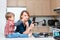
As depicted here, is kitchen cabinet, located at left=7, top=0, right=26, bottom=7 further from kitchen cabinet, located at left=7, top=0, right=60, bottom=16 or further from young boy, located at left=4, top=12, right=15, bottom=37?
young boy, located at left=4, top=12, right=15, bottom=37

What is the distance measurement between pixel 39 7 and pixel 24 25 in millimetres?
2703

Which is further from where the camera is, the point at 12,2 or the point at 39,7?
the point at 39,7

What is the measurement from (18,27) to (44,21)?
289 cm

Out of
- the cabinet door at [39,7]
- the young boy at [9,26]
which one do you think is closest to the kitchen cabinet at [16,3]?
the cabinet door at [39,7]

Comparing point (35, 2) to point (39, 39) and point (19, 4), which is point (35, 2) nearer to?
point (19, 4)

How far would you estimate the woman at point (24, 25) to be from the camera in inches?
58.6

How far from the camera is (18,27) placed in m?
1.54

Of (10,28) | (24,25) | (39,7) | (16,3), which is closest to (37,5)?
(39,7)

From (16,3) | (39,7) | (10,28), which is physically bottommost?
(10,28)

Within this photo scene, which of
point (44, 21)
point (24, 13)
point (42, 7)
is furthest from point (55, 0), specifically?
point (24, 13)

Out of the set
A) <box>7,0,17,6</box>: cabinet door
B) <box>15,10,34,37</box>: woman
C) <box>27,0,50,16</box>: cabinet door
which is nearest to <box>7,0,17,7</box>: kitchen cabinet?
<box>7,0,17,6</box>: cabinet door

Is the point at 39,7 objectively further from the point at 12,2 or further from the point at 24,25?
the point at 24,25

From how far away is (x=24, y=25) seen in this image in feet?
5.10

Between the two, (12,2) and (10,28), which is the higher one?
(12,2)
